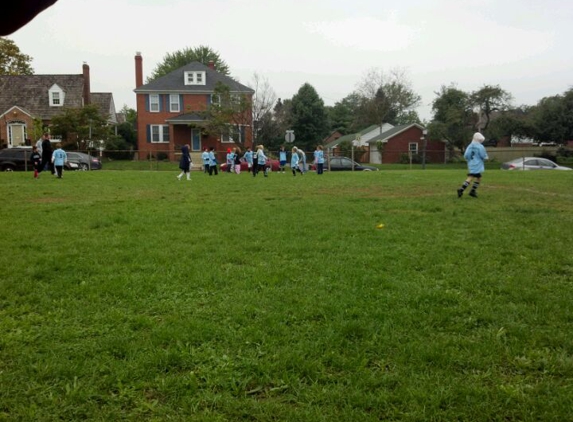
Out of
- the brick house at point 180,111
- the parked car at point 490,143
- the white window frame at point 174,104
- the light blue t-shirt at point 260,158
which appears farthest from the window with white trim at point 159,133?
the parked car at point 490,143

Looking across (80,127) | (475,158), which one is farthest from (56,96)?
(475,158)

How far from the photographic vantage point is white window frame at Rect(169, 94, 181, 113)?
46469mm

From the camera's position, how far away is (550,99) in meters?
52.9

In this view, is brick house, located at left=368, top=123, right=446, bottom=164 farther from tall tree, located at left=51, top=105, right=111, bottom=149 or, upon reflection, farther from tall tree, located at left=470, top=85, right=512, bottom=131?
tall tree, located at left=51, top=105, right=111, bottom=149

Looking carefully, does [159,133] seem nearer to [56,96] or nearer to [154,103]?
[154,103]

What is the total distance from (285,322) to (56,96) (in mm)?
49397

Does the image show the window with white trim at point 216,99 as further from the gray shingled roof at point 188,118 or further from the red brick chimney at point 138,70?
the red brick chimney at point 138,70

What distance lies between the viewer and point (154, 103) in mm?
46344

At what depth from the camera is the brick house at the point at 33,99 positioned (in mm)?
44062

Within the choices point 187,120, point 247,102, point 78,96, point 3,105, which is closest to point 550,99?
point 247,102

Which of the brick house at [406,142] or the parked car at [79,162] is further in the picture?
the brick house at [406,142]

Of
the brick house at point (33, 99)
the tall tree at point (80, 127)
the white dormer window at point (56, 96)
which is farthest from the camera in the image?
the white dormer window at point (56, 96)

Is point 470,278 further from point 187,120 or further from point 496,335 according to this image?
point 187,120

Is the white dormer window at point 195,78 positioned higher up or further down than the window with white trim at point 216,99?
higher up
